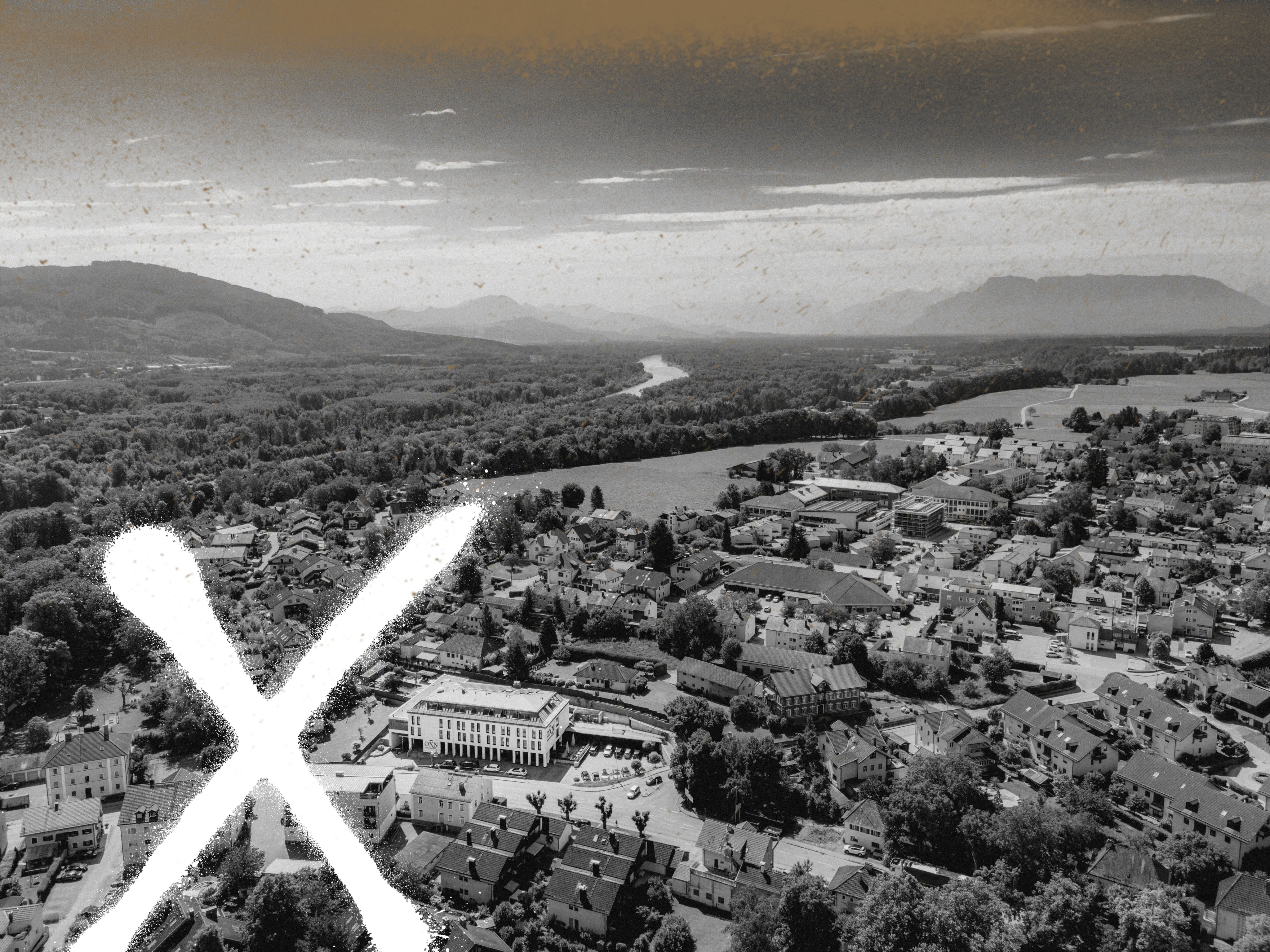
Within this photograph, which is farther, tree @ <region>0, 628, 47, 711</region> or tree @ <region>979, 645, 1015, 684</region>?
tree @ <region>979, 645, 1015, 684</region>

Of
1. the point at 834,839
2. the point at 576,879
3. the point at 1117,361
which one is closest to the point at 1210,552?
the point at 834,839

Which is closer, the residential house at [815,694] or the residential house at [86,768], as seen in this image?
the residential house at [86,768]

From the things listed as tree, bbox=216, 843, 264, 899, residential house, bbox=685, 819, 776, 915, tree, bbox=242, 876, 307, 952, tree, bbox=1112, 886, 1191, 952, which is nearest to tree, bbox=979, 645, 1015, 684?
tree, bbox=1112, 886, 1191, 952

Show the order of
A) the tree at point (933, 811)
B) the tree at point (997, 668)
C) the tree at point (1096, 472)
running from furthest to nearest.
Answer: the tree at point (1096, 472), the tree at point (997, 668), the tree at point (933, 811)

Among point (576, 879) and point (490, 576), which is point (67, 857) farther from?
point (490, 576)

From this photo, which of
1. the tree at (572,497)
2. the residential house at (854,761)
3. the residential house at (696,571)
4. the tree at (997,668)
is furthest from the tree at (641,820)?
the tree at (572,497)

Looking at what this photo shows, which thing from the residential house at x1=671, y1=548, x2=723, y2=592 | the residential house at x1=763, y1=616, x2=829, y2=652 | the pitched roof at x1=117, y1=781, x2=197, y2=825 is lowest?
the residential house at x1=671, y1=548, x2=723, y2=592

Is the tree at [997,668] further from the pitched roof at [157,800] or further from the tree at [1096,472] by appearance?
the tree at [1096,472]

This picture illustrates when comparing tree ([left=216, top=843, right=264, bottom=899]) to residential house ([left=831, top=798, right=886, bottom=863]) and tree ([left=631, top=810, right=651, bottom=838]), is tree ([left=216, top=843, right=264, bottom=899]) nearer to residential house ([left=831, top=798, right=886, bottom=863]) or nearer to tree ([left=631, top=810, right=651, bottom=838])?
tree ([left=631, top=810, right=651, bottom=838])
